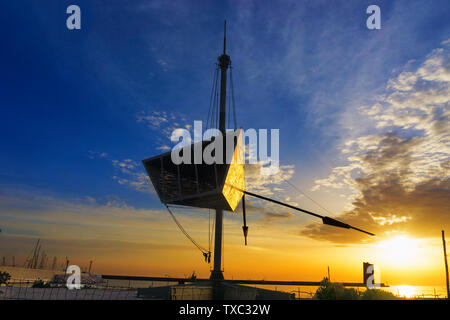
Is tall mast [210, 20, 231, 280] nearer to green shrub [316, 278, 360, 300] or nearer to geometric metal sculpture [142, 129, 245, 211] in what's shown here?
geometric metal sculpture [142, 129, 245, 211]

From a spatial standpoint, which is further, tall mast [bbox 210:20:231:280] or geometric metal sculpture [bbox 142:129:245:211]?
tall mast [bbox 210:20:231:280]

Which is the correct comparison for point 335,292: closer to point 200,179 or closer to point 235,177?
point 235,177

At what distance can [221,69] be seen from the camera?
6712 cm

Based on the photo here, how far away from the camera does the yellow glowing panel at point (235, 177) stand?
157ft

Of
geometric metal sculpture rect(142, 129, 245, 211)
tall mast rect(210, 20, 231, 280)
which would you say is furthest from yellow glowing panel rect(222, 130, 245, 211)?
tall mast rect(210, 20, 231, 280)

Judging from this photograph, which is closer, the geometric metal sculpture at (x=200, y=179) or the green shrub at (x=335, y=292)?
the green shrub at (x=335, y=292)

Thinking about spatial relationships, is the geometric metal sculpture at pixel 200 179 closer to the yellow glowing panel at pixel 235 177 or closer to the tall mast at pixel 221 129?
the yellow glowing panel at pixel 235 177

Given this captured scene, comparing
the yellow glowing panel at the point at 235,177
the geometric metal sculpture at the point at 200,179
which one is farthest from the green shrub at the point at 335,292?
the geometric metal sculpture at the point at 200,179

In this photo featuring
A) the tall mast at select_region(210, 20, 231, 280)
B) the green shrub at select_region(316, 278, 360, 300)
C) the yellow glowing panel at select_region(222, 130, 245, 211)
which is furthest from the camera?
the tall mast at select_region(210, 20, 231, 280)

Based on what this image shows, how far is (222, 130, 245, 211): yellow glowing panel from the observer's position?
157ft

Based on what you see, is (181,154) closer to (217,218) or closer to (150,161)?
(150,161)

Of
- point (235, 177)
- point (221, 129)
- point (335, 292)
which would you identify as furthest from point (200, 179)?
point (335, 292)
